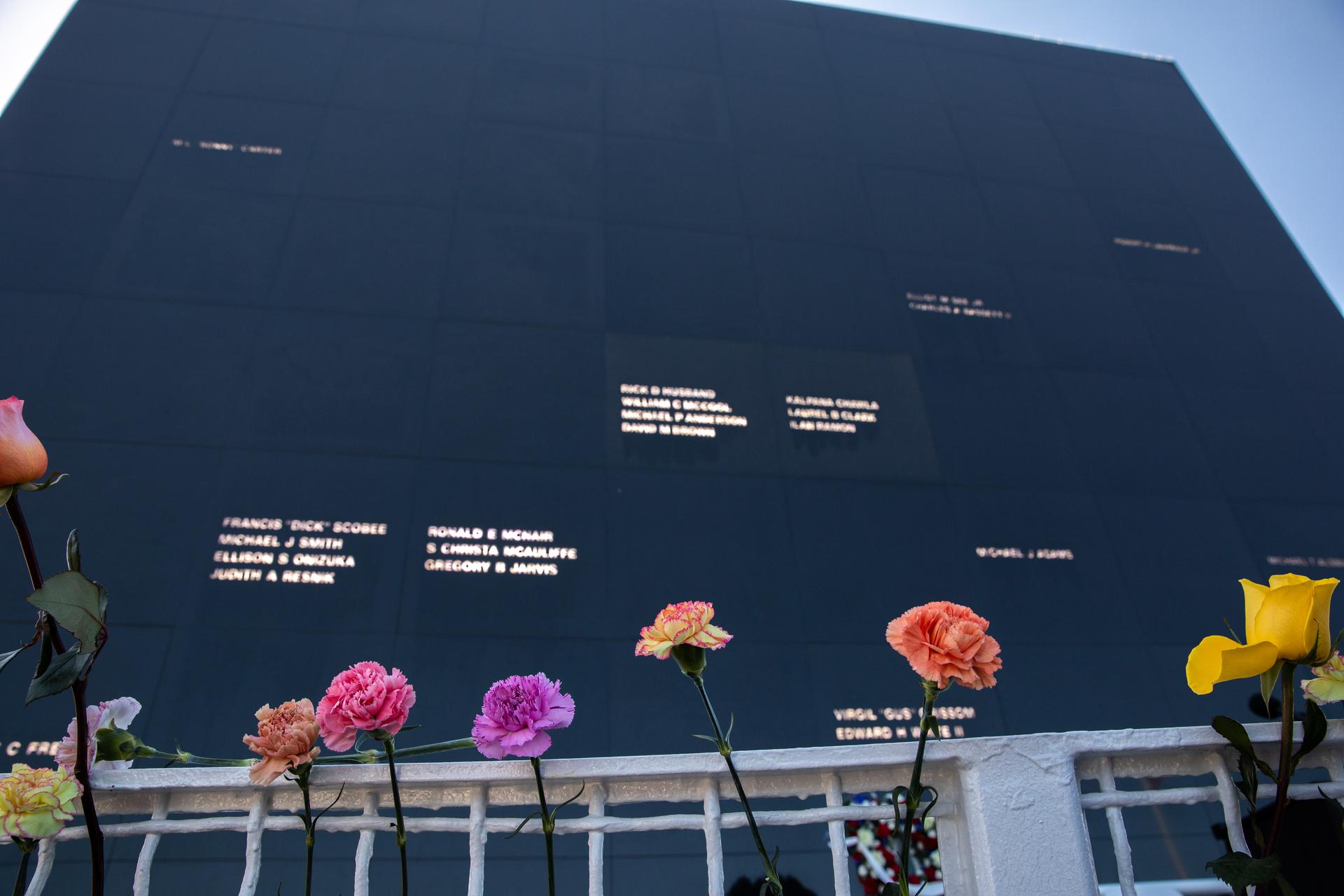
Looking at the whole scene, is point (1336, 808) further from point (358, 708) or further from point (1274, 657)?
point (358, 708)

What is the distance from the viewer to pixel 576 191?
10.9 feet

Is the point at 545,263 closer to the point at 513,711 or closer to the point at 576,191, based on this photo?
the point at 576,191

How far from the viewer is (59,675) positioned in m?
0.50

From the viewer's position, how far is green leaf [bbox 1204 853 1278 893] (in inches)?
23.2

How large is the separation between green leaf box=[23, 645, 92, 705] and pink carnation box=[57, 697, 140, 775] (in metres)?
0.13

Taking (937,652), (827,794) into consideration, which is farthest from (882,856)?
(937,652)

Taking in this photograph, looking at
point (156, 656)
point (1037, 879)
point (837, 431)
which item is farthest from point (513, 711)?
point (837, 431)

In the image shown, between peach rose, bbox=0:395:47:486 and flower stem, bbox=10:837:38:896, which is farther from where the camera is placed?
flower stem, bbox=10:837:38:896

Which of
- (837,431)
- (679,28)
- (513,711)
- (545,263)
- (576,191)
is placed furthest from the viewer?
(679,28)

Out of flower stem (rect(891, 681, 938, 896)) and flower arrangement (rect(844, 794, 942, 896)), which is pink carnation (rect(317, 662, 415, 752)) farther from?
flower arrangement (rect(844, 794, 942, 896))

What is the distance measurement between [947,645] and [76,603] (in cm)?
58

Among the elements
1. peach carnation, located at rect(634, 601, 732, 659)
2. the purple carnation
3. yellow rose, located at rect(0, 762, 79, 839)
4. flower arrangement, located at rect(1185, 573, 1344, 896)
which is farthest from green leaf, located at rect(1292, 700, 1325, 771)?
yellow rose, located at rect(0, 762, 79, 839)

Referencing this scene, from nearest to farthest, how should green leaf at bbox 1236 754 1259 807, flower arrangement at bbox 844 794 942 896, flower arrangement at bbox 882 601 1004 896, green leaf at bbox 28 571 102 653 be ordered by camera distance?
green leaf at bbox 28 571 102 653
flower arrangement at bbox 882 601 1004 896
green leaf at bbox 1236 754 1259 807
flower arrangement at bbox 844 794 942 896

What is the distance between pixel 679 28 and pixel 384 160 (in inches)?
70.5
